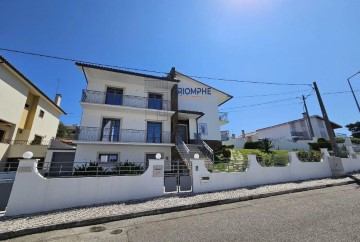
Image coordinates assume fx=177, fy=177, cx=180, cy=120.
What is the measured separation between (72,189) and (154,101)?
11519 millimetres

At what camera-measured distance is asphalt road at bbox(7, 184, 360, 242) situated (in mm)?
4066

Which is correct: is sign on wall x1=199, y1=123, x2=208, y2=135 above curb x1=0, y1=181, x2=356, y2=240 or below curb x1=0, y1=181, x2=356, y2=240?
above

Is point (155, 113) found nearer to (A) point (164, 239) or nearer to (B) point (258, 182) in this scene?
(B) point (258, 182)

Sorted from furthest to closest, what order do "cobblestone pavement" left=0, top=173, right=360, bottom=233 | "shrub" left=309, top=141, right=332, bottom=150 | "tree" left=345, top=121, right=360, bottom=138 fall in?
"tree" left=345, top=121, right=360, bottom=138, "shrub" left=309, top=141, right=332, bottom=150, "cobblestone pavement" left=0, top=173, right=360, bottom=233

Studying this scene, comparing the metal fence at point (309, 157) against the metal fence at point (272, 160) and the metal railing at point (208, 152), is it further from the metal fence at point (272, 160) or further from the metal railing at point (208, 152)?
the metal railing at point (208, 152)

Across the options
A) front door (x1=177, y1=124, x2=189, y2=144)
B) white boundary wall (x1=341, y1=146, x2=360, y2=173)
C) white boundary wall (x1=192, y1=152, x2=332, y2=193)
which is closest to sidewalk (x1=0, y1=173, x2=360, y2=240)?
white boundary wall (x1=192, y1=152, x2=332, y2=193)

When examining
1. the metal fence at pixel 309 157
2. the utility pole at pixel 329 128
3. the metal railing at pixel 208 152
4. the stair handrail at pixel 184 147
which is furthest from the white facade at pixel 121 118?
the utility pole at pixel 329 128

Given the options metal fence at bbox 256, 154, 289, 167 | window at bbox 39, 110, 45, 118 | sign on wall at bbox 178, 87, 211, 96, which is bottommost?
metal fence at bbox 256, 154, 289, 167

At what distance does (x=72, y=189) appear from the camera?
24.1 ft

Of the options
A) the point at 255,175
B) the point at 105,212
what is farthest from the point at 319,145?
the point at 105,212

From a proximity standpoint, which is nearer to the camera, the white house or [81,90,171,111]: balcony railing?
the white house

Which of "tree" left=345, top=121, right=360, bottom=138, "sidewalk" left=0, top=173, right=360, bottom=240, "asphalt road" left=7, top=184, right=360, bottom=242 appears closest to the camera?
"asphalt road" left=7, top=184, right=360, bottom=242

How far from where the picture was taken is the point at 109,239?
4449 millimetres

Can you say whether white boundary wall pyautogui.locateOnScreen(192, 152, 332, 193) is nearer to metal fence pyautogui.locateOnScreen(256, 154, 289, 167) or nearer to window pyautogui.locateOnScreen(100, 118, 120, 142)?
metal fence pyautogui.locateOnScreen(256, 154, 289, 167)
